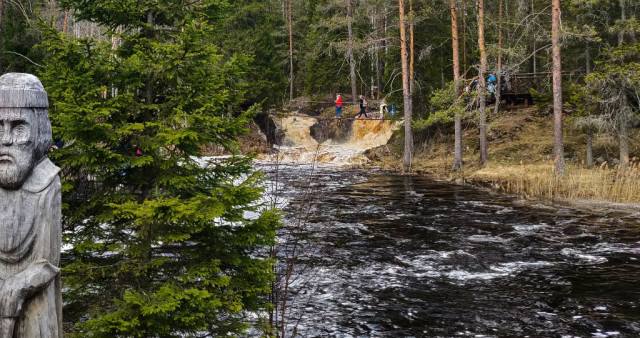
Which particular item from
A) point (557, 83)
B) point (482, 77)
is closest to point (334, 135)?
point (482, 77)

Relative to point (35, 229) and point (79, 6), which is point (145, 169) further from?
point (35, 229)

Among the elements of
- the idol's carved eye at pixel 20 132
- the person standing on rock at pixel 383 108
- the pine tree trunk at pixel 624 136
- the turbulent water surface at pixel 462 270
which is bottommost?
the turbulent water surface at pixel 462 270

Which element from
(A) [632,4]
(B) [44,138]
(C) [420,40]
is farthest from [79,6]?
(C) [420,40]

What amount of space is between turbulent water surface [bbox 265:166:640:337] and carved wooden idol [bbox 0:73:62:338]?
2.90 meters

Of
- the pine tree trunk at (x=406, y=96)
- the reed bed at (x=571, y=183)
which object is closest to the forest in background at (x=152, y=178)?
the reed bed at (x=571, y=183)

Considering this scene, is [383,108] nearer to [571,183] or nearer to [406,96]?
[406,96]

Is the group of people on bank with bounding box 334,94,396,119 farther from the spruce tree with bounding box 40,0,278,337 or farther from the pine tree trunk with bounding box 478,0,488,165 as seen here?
the spruce tree with bounding box 40,0,278,337

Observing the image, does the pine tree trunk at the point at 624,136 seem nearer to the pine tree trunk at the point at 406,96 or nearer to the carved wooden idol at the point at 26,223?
the pine tree trunk at the point at 406,96

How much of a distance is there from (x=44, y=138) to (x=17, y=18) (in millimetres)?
25576

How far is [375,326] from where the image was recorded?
7809 mm

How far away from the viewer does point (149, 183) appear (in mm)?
5703

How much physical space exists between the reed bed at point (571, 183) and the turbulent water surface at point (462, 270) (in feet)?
5.14

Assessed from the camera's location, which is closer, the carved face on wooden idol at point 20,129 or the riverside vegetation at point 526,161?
the carved face on wooden idol at point 20,129

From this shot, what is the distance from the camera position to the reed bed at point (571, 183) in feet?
55.1
